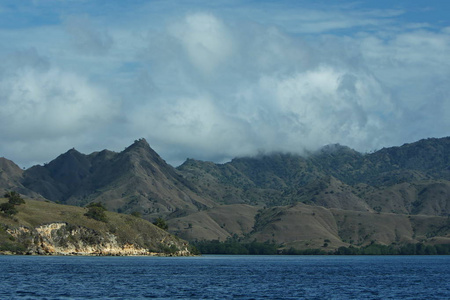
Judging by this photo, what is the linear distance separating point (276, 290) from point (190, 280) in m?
25.6

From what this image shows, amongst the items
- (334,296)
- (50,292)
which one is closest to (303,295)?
(334,296)

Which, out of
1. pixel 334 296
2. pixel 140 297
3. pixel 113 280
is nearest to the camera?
pixel 140 297

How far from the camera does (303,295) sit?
98.8m

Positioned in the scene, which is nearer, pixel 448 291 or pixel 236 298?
pixel 236 298

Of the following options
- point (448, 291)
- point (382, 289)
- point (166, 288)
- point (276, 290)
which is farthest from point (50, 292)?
point (448, 291)

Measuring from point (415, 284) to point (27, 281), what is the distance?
244 feet

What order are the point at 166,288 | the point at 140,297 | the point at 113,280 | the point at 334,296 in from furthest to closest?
the point at 113,280
the point at 166,288
the point at 334,296
the point at 140,297

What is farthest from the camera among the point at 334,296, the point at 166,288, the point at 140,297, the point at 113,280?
the point at 113,280

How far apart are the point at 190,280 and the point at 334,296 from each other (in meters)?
38.4

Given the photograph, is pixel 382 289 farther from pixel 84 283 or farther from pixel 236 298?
pixel 84 283

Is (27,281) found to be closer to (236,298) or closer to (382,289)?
(236,298)

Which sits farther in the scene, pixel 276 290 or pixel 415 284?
pixel 415 284

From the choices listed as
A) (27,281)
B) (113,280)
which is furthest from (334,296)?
(27,281)

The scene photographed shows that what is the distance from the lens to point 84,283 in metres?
112
